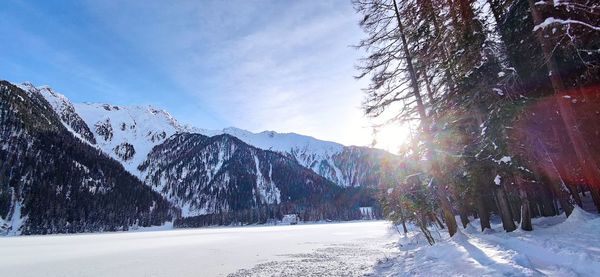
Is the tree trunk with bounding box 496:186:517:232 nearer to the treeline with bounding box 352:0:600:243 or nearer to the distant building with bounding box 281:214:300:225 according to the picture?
the treeline with bounding box 352:0:600:243

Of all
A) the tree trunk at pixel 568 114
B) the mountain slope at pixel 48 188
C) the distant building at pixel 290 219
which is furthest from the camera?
the distant building at pixel 290 219

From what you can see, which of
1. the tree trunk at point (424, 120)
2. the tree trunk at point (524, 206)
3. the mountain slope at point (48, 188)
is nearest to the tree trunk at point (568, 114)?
the tree trunk at point (524, 206)

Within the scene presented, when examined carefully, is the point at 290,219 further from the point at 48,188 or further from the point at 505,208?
the point at 505,208

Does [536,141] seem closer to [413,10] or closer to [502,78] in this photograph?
[502,78]

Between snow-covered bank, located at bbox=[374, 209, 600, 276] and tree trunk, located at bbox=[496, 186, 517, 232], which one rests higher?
tree trunk, located at bbox=[496, 186, 517, 232]

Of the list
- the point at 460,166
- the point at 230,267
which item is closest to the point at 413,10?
the point at 460,166

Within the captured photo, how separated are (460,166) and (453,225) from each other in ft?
9.61

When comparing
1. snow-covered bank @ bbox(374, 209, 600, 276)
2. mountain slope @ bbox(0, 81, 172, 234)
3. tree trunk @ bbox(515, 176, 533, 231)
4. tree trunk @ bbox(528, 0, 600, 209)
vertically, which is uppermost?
mountain slope @ bbox(0, 81, 172, 234)

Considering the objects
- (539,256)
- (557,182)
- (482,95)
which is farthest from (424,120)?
(539,256)

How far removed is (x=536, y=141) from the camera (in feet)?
50.5

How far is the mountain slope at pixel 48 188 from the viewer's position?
489 feet

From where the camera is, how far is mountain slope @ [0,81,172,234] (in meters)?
149

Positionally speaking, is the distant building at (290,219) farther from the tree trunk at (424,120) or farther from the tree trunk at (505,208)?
the tree trunk at (424,120)

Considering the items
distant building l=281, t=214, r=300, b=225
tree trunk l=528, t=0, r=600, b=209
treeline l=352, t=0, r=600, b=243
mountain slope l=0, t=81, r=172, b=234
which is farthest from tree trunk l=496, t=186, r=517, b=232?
distant building l=281, t=214, r=300, b=225
